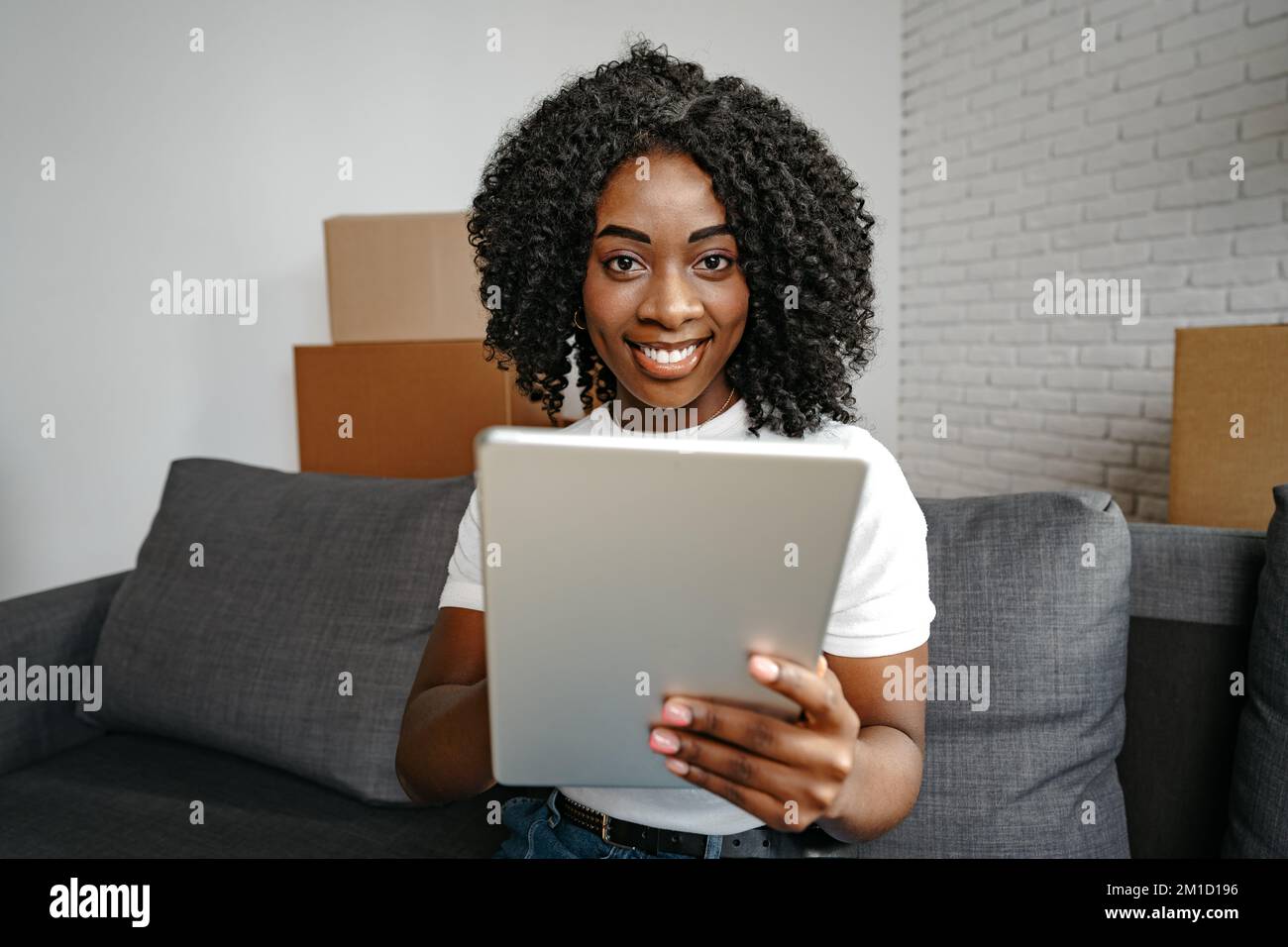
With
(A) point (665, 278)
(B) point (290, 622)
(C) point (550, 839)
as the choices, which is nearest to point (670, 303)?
(A) point (665, 278)

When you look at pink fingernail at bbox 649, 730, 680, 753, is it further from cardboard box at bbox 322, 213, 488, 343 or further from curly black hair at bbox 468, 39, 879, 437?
cardboard box at bbox 322, 213, 488, 343

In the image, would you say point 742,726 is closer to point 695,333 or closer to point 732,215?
point 695,333

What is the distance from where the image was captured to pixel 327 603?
154 centimetres

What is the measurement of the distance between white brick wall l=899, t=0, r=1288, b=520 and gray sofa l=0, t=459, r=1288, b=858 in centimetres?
191

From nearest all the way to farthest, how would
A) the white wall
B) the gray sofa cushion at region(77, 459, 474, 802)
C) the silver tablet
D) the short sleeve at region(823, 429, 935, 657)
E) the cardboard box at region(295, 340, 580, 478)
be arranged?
the silver tablet, the short sleeve at region(823, 429, 935, 657), the gray sofa cushion at region(77, 459, 474, 802), the cardboard box at region(295, 340, 580, 478), the white wall

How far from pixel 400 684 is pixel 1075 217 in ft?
9.37

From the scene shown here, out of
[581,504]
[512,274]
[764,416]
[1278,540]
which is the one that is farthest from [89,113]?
[1278,540]

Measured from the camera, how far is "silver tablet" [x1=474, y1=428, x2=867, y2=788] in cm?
55

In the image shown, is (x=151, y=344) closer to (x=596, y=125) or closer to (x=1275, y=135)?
(x=596, y=125)

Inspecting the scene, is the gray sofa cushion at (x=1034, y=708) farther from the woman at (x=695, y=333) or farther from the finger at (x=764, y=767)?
the finger at (x=764, y=767)

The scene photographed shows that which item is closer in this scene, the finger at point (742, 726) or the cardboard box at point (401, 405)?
the finger at point (742, 726)

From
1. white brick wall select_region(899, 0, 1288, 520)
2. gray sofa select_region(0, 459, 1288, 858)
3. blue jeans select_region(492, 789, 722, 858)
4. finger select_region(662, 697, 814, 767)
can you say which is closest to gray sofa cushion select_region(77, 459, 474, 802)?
gray sofa select_region(0, 459, 1288, 858)

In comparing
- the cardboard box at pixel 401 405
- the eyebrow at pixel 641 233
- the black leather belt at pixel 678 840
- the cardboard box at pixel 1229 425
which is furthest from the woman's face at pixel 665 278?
the cardboard box at pixel 401 405

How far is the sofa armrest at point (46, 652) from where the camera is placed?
1615 millimetres
